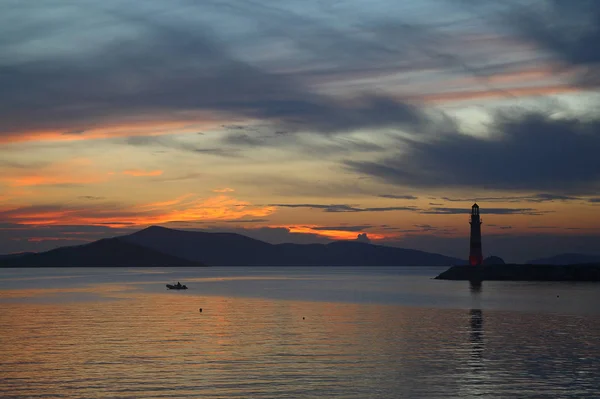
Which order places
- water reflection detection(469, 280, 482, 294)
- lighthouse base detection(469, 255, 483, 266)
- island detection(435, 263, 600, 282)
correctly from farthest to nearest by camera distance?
island detection(435, 263, 600, 282) < lighthouse base detection(469, 255, 483, 266) < water reflection detection(469, 280, 482, 294)

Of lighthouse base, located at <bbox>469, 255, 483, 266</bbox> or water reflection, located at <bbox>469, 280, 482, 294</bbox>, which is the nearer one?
water reflection, located at <bbox>469, 280, 482, 294</bbox>

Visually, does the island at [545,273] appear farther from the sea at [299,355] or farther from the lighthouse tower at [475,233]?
the sea at [299,355]

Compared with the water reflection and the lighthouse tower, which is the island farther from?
the lighthouse tower

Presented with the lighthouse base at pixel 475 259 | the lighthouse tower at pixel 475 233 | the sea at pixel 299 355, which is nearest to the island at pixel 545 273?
the lighthouse base at pixel 475 259

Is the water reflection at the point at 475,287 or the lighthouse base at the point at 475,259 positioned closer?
the water reflection at the point at 475,287

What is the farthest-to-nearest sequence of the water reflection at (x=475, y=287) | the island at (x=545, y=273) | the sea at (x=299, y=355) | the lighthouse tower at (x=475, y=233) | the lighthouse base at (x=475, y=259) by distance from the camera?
the island at (x=545, y=273), the lighthouse base at (x=475, y=259), the lighthouse tower at (x=475, y=233), the water reflection at (x=475, y=287), the sea at (x=299, y=355)

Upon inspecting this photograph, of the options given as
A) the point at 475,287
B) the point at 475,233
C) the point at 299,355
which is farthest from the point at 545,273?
the point at 299,355

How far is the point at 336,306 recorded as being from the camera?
9956 cm

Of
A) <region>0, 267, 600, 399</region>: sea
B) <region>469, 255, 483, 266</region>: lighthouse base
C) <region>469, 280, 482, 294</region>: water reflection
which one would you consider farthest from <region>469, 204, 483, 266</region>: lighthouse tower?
<region>0, 267, 600, 399</region>: sea

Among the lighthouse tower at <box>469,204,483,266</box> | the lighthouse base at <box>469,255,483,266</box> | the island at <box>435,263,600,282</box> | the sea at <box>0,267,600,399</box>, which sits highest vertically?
the lighthouse tower at <box>469,204,483,266</box>

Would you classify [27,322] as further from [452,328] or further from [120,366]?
[452,328]

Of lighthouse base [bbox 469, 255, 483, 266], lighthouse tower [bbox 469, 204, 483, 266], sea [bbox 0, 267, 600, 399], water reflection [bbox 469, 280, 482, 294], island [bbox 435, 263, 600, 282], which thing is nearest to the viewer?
sea [bbox 0, 267, 600, 399]

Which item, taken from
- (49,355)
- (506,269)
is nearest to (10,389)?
(49,355)

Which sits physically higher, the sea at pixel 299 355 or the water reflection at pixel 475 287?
the water reflection at pixel 475 287
